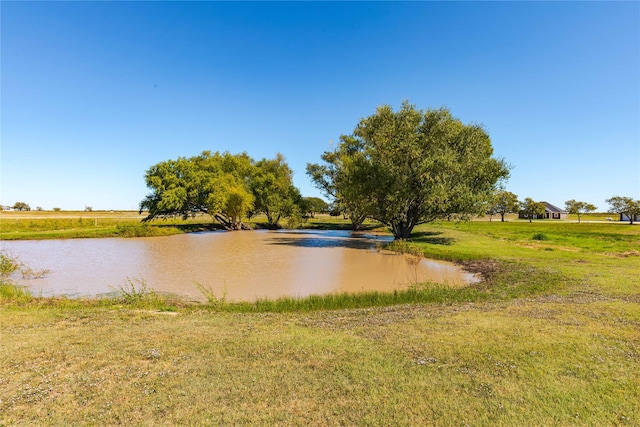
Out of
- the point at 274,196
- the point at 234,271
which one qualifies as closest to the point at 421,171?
the point at 234,271

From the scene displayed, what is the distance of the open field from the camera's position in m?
4.06

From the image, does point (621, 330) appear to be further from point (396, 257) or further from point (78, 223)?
point (78, 223)

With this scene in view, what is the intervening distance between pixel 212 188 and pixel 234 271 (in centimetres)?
3878

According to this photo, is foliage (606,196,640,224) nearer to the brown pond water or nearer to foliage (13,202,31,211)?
the brown pond water

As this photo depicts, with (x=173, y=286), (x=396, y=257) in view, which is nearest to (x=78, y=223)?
(x=173, y=286)

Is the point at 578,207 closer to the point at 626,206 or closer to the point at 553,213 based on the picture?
the point at 553,213

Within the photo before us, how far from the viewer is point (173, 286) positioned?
47.6ft

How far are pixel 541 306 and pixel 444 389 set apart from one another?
648 centimetres

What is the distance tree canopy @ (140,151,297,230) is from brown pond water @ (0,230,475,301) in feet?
80.2

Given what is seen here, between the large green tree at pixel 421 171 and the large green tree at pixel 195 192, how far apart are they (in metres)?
28.4

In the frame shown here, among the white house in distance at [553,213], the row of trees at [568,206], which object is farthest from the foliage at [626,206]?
the white house in distance at [553,213]

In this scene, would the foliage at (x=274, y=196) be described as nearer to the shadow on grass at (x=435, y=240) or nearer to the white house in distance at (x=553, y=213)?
the shadow on grass at (x=435, y=240)

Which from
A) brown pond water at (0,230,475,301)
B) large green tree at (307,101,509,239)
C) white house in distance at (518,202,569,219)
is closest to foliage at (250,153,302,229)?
large green tree at (307,101,509,239)

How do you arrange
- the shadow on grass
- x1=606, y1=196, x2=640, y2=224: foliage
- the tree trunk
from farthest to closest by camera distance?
x1=606, y1=196, x2=640, y2=224: foliage → the tree trunk → the shadow on grass
